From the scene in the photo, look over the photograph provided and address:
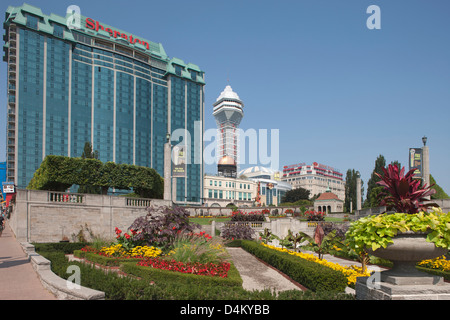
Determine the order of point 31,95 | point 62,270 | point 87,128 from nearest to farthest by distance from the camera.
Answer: point 62,270 → point 31,95 → point 87,128

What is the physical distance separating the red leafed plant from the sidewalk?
341 inches

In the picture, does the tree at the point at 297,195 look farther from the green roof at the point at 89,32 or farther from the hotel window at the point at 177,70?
the hotel window at the point at 177,70

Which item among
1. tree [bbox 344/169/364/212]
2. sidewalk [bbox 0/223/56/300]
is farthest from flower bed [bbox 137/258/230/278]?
tree [bbox 344/169/364/212]

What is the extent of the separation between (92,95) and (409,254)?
109605 millimetres

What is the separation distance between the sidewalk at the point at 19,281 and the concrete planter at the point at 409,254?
7930 millimetres

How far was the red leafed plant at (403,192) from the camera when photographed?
290 inches

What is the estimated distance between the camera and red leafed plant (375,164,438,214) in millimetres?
7354

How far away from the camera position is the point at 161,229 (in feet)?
51.4

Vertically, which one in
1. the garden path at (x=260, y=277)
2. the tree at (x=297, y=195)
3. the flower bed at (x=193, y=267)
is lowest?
the tree at (x=297, y=195)

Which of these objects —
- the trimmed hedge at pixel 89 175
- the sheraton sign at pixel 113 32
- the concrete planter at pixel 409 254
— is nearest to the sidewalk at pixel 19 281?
the concrete planter at pixel 409 254
